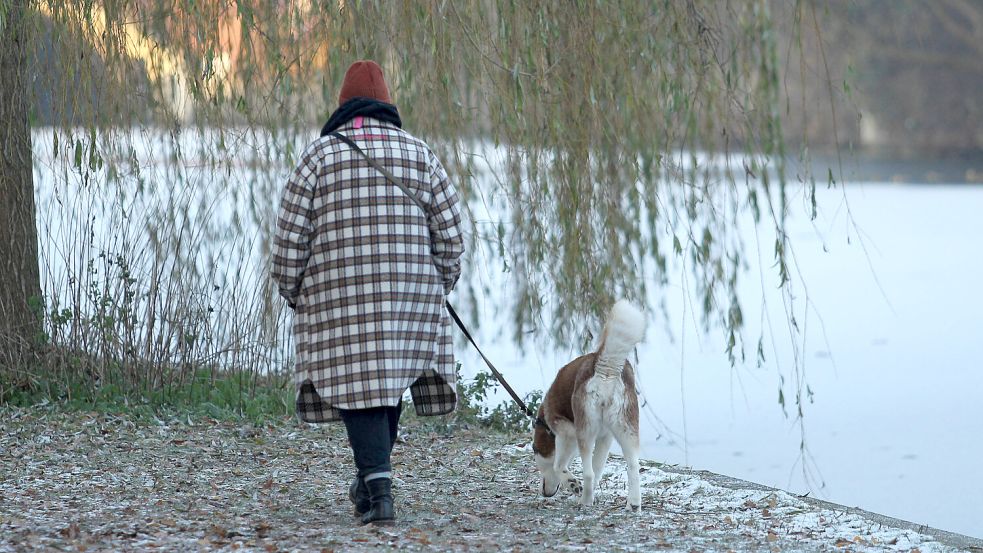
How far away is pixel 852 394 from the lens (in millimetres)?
8742

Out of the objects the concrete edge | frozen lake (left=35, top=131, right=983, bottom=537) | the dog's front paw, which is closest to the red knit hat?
the dog's front paw

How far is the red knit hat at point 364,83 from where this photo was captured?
13.2ft

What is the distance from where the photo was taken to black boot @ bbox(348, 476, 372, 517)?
413 cm

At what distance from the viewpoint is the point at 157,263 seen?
6191 mm

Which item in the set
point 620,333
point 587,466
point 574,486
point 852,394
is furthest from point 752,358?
point 620,333

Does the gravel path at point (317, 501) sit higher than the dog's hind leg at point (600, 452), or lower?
lower

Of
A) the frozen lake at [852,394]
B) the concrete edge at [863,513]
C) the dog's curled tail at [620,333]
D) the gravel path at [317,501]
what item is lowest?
the frozen lake at [852,394]

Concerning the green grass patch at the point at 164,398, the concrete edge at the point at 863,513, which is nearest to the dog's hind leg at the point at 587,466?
the concrete edge at the point at 863,513

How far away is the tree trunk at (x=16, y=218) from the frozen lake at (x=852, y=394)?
8.09 feet

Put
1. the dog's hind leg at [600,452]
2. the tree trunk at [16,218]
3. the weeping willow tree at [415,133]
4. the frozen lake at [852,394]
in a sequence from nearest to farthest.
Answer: the dog's hind leg at [600,452] → the weeping willow tree at [415,133] → the tree trunk at [16,218] → the frozen lake at [852,394]

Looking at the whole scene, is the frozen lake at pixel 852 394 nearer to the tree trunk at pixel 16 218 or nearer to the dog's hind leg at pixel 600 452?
the dog's hind leg at pixel 600 452

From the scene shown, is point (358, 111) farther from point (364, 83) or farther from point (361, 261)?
point (361, 261)

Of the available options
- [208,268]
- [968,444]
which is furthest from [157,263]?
[968,444]

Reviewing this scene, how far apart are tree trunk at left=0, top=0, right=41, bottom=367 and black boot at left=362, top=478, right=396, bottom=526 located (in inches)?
118
